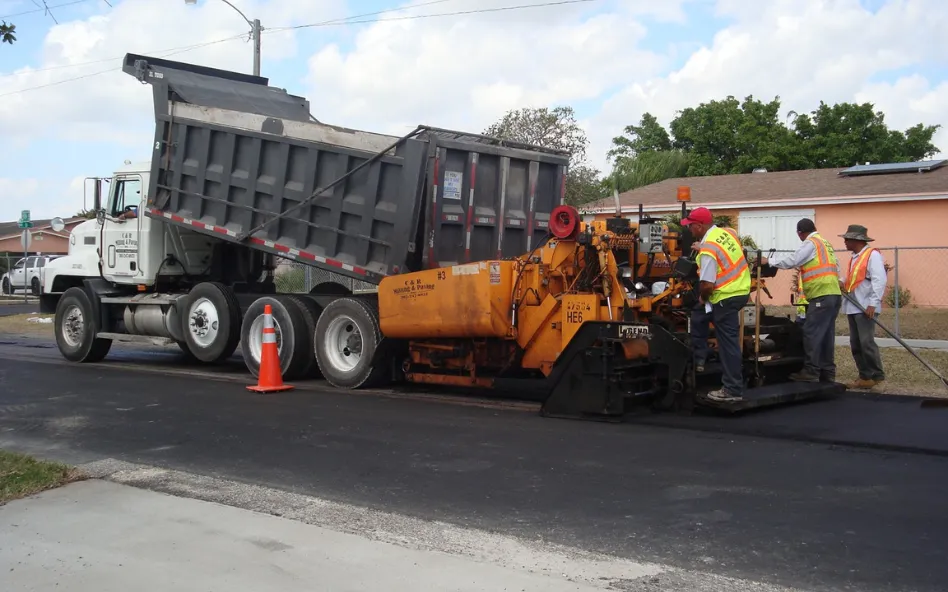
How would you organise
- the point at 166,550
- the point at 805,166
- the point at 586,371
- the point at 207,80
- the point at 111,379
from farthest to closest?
the point at 805,166, the point at 207,80, the point at 111,379, the point at 586,371, the point at 166,550

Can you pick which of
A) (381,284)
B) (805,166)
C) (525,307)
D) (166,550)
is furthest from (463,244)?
(805,166)

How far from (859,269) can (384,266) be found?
17.2 ft

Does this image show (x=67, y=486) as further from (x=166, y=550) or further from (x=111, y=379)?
(x=111, y=379)

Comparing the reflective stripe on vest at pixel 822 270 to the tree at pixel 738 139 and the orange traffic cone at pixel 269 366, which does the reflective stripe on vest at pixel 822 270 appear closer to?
the orange traffic cone at pixel 269 366

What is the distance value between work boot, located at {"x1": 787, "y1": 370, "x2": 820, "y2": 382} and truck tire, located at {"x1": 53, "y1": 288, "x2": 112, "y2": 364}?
9889 millimetres

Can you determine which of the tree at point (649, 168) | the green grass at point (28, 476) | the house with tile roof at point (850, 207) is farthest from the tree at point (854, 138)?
the green grass at point (28, 476)

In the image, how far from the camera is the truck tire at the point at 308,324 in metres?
11.4

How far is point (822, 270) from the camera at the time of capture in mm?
9383

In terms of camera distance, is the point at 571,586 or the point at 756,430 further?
the point at 756,430

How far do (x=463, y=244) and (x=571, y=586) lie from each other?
6.57 m

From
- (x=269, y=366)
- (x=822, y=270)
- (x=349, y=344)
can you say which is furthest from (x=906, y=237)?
(x=269, y=366)

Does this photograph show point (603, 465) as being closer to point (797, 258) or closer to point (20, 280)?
point (797, 258)

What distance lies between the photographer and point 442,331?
9531 millimetres

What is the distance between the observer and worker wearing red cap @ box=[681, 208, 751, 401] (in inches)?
319
